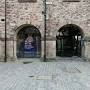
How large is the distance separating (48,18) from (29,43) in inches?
140

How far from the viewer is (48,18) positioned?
2250 centimetres

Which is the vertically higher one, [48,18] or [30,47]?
[48,18]

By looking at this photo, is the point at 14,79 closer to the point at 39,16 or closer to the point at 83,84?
the point at 83,84

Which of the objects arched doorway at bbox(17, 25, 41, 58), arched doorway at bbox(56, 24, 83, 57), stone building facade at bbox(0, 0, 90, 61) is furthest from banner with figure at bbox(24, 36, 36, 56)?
arched doorway at bbox(56, 24, 83, 57)

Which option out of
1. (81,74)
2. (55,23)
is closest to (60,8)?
(55,23)

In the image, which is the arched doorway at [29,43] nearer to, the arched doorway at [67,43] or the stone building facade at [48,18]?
the stone building facade at [48,18]

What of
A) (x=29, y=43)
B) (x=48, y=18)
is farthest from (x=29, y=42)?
(x=48, y=18)

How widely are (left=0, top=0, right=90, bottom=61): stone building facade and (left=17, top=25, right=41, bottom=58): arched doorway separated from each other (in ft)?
6.89

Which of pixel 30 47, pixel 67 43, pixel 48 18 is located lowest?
pixel 30 47

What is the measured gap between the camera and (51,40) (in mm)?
22531

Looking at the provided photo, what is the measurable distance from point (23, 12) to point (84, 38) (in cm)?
533

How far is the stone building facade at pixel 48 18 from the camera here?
22453 millimetres

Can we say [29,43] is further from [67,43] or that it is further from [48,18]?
[67,43]

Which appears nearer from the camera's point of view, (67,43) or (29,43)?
(29,43)
